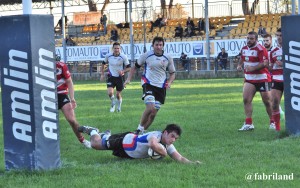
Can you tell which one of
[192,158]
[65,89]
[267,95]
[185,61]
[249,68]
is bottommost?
[185,61]

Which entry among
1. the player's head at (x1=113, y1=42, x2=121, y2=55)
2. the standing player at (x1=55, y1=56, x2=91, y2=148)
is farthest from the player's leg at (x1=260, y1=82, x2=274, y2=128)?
the player's head at (x1=113, y1=42, x2=121, y2=55)

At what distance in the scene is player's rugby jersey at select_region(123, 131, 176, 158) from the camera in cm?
974

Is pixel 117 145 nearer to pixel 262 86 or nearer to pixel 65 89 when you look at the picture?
pixel 65 89

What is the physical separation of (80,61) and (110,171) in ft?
132

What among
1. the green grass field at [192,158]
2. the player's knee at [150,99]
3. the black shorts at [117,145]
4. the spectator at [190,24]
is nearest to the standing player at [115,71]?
the green grass field at [192,158]

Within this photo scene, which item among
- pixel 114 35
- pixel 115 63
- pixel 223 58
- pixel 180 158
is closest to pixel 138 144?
pixel 180 158

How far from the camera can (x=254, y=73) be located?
1398 cm

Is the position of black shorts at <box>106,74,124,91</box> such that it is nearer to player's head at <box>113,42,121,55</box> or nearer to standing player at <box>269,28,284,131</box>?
player's head at <box>113,42,121,55</box>

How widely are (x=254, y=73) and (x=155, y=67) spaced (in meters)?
2.06

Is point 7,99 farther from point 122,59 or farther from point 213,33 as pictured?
point 213,33

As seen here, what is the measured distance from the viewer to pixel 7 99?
8922 millimetres

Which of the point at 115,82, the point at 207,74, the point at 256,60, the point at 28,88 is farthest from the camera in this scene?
the point at 207,74

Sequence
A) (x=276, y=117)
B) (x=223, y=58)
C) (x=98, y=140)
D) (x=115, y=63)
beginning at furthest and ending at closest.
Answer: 1. (x=223, y=58)
2. (x=115, y=63)
3. (x=276, y=117)
4. (x=98, y=140)

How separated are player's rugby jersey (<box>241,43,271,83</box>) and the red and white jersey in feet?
13.1
